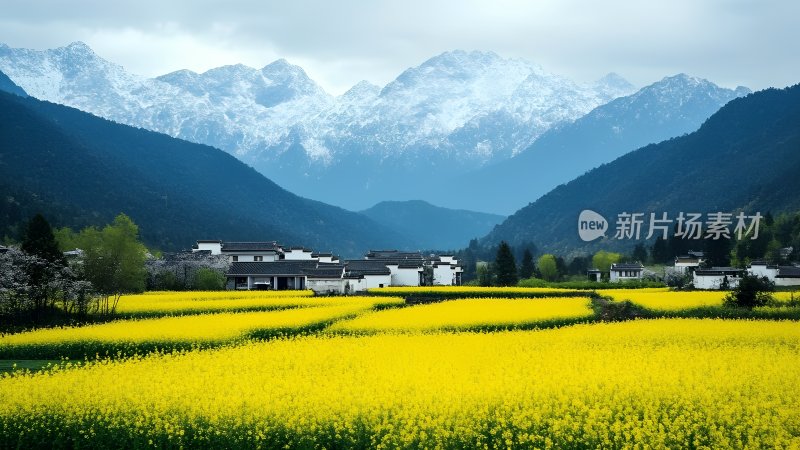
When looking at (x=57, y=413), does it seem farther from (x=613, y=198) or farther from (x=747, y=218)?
(x=613, y=198)

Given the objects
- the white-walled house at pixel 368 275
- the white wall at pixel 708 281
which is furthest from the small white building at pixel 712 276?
the white-walled house at pixel 368 275

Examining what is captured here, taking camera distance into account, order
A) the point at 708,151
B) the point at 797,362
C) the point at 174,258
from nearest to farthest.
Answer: the point at 797,362 < the point at 174,258 < the point at 708,151

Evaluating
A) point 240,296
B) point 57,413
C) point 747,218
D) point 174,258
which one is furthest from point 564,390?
point 747,218

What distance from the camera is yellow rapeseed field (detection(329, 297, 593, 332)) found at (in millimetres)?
34844

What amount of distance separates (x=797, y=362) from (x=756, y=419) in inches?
302

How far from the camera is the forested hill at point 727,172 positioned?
142875 mm

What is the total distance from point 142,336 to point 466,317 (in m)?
16.2

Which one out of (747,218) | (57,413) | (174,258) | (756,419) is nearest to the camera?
(756,419)

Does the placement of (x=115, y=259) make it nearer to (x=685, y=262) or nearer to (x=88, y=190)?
(x=685, y=262)

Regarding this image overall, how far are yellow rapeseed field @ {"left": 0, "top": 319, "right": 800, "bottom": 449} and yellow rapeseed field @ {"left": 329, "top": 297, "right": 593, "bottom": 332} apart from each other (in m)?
10.7

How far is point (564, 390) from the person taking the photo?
17.1 metres

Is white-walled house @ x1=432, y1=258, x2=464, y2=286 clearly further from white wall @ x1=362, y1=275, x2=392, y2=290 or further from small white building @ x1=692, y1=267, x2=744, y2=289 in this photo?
small white building @ x1=692, y1=267, x2=744, y2=289

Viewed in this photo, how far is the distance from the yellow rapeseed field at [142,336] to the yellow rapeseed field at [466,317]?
2966 millimetres

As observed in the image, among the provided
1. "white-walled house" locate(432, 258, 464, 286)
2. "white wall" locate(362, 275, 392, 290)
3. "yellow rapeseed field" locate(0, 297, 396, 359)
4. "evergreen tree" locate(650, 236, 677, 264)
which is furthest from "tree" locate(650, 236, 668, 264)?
"yellow rapeseed field" locate(0, 297, 396, 359)
